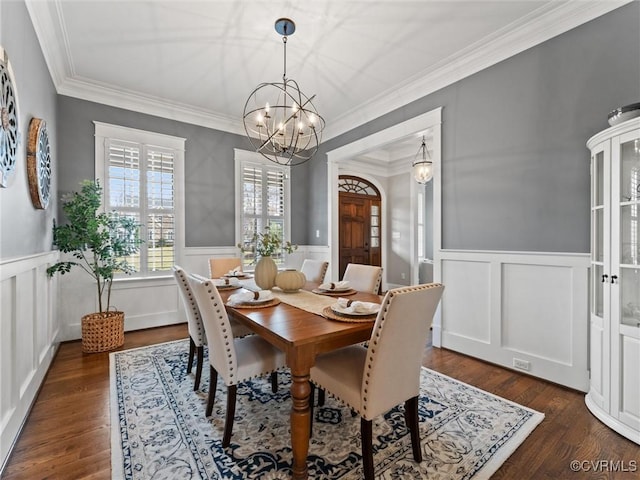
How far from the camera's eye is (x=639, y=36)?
6.64ft

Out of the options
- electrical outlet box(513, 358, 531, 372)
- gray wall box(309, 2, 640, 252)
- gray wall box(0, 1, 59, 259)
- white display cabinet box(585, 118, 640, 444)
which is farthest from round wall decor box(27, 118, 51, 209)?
electrical outlet box(513, 358, 531, 372)

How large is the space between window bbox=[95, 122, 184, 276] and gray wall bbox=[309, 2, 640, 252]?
348 cm

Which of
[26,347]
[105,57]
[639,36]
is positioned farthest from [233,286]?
[639,36]

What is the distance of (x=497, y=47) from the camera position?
8.93ft

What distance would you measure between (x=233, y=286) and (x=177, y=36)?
2321mm

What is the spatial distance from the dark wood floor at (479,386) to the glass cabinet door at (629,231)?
2.41 feet

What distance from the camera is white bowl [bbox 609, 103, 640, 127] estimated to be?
177 cm

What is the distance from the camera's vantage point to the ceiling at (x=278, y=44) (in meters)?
2.34

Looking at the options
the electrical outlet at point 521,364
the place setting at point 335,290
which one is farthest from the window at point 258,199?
the electrical outlet at point 521,364

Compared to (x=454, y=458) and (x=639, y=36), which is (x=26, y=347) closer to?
(x=454, y=458)

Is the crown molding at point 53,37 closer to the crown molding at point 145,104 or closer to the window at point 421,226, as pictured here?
the crown molding at point 145,104

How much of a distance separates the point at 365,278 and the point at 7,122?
2.66 metres

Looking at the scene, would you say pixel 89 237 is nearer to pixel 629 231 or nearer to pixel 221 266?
pixel 221 266

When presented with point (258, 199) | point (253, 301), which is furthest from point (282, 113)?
point (253, 301)
